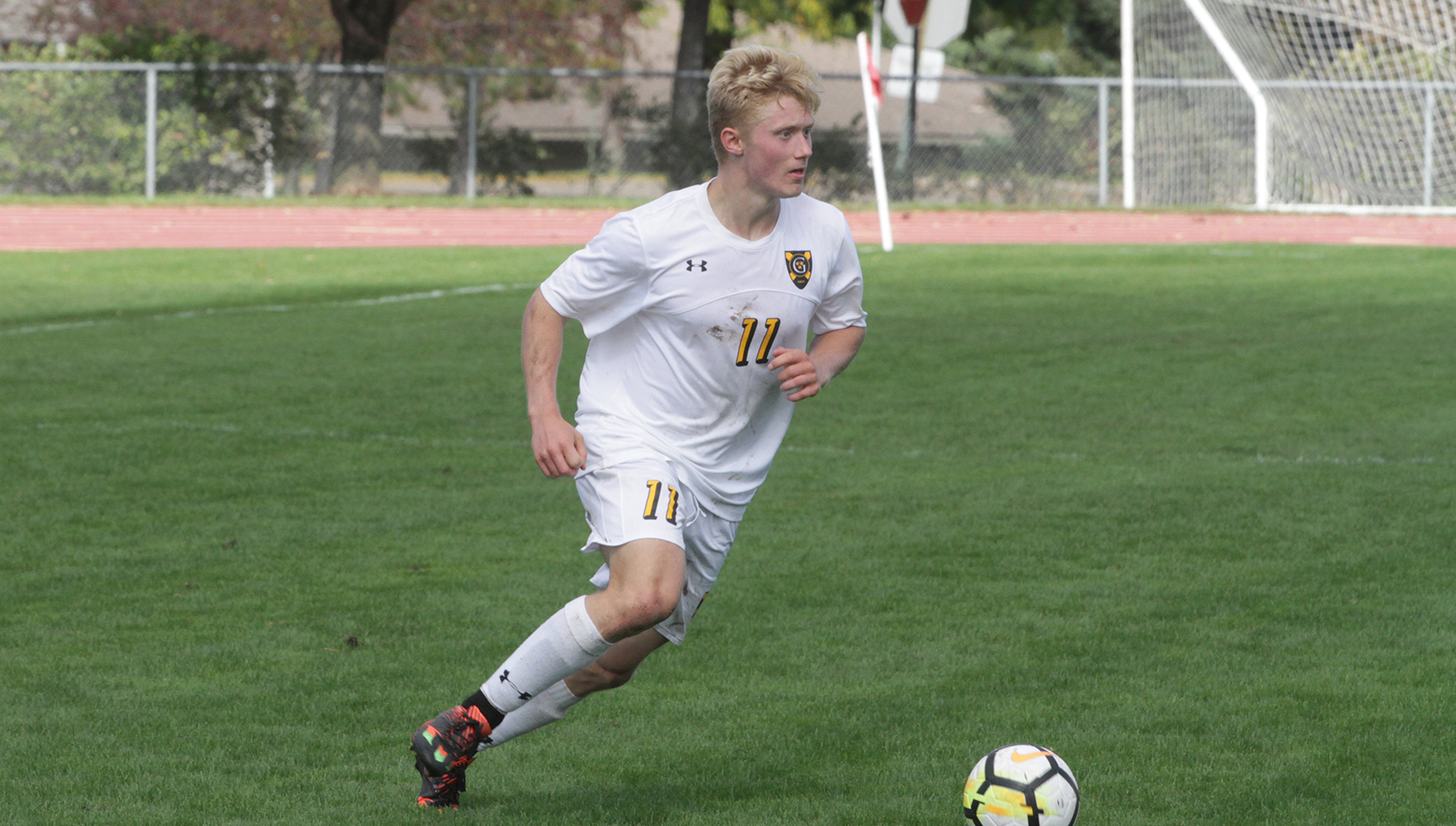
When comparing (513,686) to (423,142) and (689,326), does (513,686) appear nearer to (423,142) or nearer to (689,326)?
(689,326)

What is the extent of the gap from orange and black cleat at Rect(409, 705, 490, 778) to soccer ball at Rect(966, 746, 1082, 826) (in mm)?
1139

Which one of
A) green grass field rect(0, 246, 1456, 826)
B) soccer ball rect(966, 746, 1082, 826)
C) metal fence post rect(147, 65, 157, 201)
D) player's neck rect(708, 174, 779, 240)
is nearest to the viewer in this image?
soccer ball rect(966, 746, 1082, 826)

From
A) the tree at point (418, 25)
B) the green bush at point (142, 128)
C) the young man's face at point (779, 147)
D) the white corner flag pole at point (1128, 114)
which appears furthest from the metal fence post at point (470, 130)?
the young man's face at point (779, 147)

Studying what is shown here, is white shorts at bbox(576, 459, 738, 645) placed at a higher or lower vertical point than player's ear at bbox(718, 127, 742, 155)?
lower

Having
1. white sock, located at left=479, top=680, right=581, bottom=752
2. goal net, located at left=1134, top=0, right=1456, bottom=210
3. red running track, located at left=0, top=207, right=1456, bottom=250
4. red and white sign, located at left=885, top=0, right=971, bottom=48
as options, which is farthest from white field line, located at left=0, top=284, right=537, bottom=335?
red and white sign, located at left=885, top=0, right=971, bottom=48

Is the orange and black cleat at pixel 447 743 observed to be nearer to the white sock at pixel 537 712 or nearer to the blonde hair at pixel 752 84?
the white sock at pixel 537 712

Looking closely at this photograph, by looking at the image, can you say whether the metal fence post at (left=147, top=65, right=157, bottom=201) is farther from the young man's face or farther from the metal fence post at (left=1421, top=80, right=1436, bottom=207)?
the young man's face

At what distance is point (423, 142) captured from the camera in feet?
98.8

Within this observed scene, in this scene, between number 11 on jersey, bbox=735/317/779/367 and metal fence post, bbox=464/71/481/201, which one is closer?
number 11 on jersey, bbox=735/317/779/367

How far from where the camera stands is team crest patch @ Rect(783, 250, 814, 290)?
173 inches

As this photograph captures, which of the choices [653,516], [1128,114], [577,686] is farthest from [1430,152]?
[653,516]

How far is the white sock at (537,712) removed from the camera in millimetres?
4383

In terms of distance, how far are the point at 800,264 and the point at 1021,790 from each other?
1330 millimetres

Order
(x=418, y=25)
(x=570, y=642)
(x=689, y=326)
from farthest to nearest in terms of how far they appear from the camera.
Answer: (x=418, y=25)
(x=689, y=326)
(x=570, y=642)
